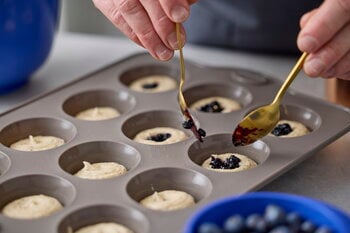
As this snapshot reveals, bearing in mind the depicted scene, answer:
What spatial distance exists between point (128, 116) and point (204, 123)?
22 cm

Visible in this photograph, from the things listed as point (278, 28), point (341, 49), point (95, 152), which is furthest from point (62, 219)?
point (278, 28)

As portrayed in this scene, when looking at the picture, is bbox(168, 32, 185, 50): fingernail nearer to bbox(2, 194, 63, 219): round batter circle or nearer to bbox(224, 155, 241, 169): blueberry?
bbox(224, 155, 241, 169): blueberry

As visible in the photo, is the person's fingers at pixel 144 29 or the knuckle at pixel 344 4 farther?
the person's fingers at pixel 144 29

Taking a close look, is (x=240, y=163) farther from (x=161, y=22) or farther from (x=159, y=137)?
(x=161, y=22)

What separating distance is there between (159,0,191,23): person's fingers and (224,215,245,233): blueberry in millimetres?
574

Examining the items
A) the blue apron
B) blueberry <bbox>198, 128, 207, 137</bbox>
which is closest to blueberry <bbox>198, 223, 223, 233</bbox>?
blueberry <bbox>198, 128, 207, 137</bbox>

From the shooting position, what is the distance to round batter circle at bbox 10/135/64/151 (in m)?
1.99

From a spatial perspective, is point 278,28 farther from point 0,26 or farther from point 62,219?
point 62,219

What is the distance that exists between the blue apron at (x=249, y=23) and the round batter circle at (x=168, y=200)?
807 millimetres

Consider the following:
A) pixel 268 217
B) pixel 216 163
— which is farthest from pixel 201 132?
pixel 268 217

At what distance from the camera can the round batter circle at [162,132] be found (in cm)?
202

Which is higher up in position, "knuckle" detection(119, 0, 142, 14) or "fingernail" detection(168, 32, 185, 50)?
"knuckle" detection(119, 0, 142, 14)

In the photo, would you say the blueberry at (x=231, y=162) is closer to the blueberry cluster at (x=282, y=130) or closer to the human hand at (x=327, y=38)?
the blueberry cluster at (x=282, y=130)

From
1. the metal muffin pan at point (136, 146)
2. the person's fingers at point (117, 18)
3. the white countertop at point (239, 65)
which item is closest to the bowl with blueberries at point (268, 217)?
the metal muffin pan at point (136, 146)
